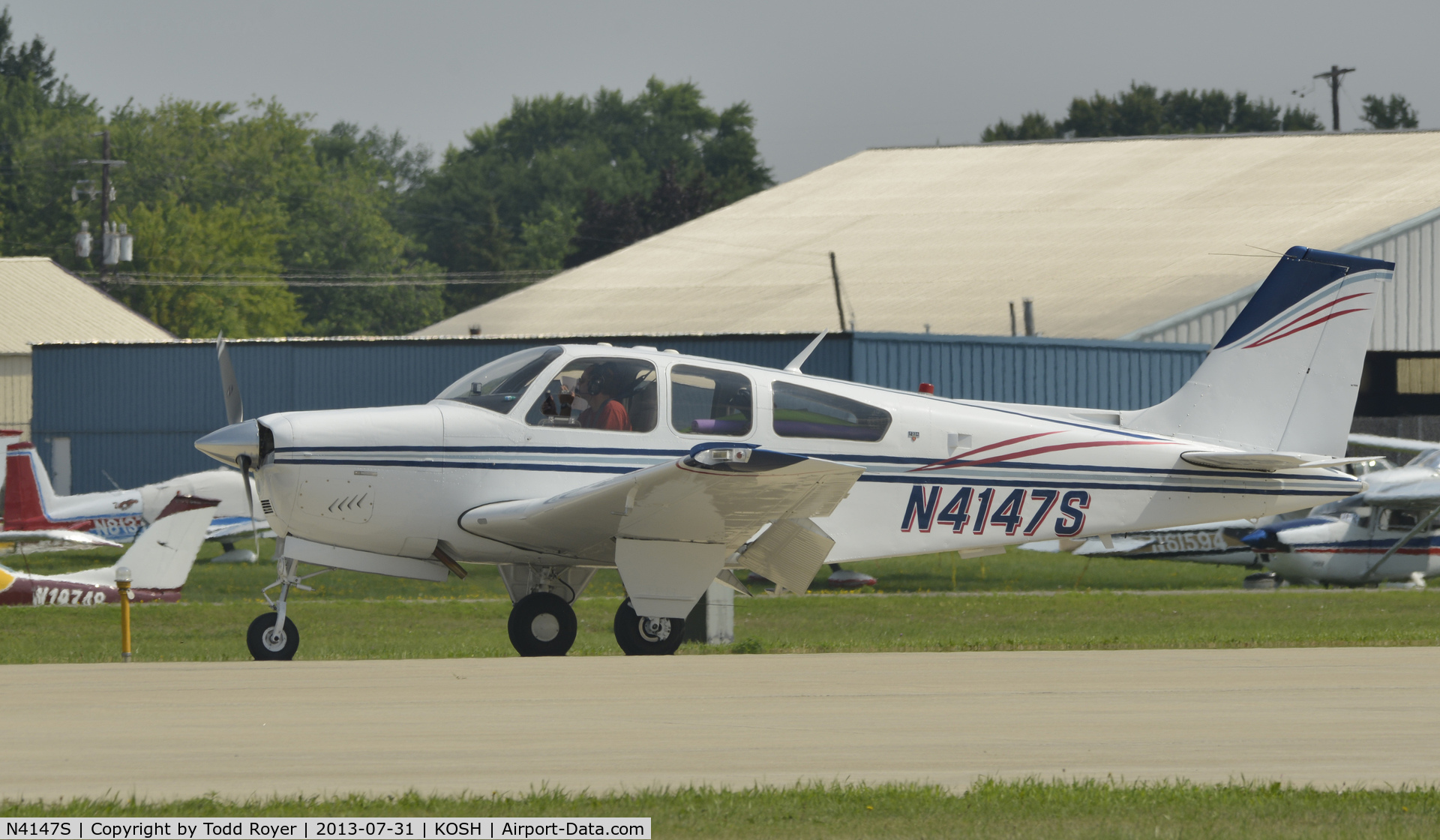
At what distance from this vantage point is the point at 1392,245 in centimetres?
3662

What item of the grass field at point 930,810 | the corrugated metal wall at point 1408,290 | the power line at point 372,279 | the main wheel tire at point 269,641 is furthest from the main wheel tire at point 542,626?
the power line at point 372,279

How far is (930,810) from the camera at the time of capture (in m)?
A: 6.18

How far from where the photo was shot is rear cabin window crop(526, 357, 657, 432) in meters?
12.5

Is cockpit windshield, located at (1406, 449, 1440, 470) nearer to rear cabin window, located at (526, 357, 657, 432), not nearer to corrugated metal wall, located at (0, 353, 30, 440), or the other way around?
rear cabin window, located at (526, 357, 657, 432)

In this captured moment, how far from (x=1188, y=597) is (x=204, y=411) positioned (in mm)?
21384

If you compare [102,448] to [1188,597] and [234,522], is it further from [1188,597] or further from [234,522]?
[1188,597]

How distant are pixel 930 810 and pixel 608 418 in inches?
267

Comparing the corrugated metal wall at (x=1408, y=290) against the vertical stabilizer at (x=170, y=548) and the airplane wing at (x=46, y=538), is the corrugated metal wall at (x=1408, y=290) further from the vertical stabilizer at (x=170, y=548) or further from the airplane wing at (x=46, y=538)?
the airplane wing at (x=46, y=538)

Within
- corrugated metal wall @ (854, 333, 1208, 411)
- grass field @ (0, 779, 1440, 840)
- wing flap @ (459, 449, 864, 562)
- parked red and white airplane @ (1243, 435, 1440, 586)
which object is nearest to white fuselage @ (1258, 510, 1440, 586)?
parked red and white airplane @ (1243, 435, 1440, 586)

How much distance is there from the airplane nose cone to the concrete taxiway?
1.53 metres

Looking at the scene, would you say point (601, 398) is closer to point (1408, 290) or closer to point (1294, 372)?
point (1294, 372)

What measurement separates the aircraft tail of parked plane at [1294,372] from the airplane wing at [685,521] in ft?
12.4

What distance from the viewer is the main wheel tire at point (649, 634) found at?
12633 millimetres

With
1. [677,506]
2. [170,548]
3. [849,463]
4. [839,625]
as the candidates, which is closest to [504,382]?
[677,506]
